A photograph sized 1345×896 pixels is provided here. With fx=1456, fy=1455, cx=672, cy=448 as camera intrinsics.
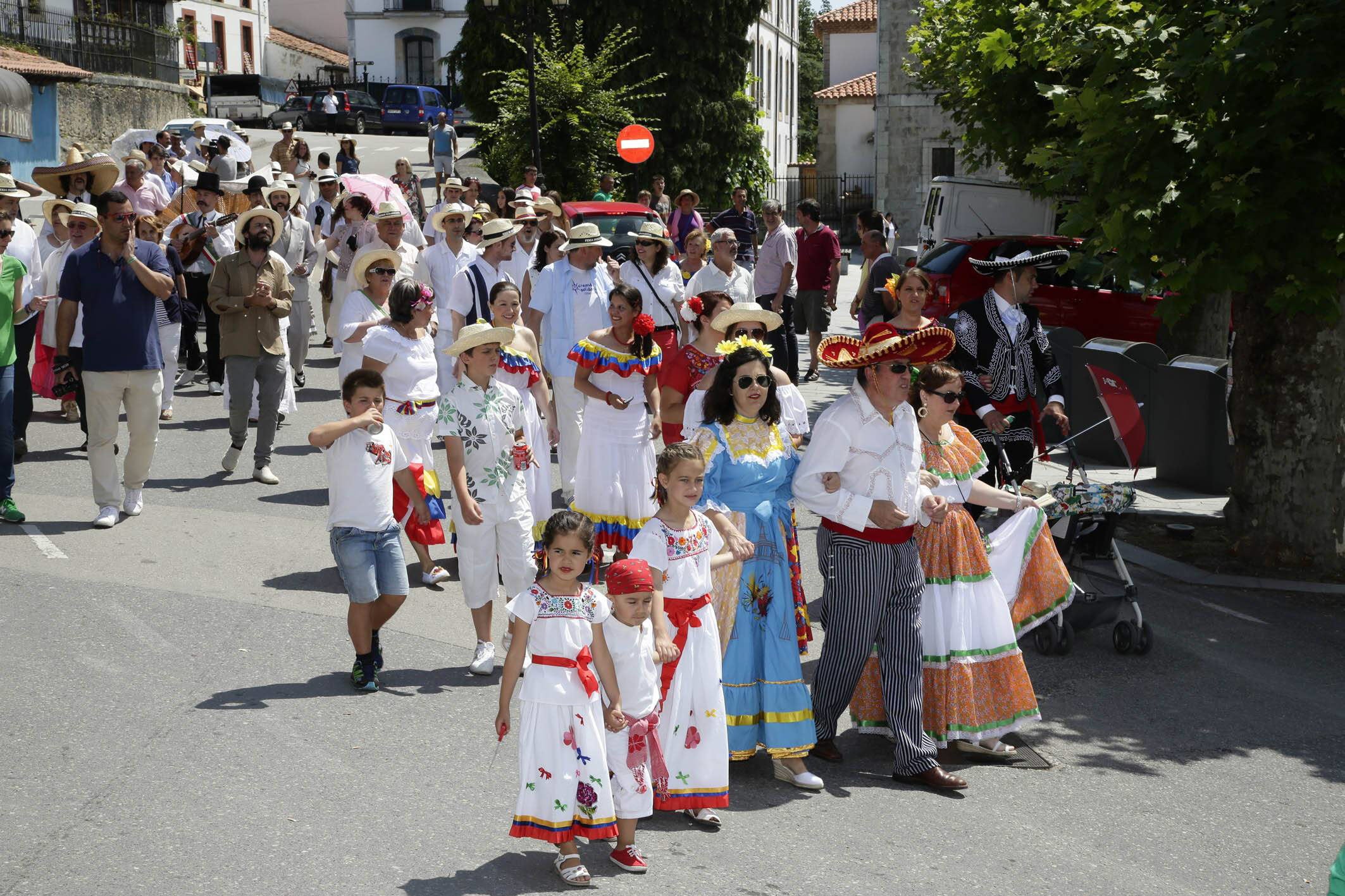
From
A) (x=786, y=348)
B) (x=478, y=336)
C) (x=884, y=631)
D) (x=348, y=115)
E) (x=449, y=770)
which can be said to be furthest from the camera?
(x=348, y=115)

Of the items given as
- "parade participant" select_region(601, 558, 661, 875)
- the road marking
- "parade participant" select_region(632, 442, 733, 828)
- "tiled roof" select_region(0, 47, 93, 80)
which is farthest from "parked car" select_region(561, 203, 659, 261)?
"tiled roof" select_region(0, 47, 93, 80)

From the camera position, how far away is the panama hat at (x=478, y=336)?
7.21 meters

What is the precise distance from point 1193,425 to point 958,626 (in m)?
6.77

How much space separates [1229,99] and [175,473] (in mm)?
8134

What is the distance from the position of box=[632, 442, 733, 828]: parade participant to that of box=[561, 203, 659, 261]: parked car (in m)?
16.3

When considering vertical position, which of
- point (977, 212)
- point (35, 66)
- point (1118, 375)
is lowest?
point (1118, 375)

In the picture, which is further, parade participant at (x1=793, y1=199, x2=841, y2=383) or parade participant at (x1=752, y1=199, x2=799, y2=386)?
parade participant at (x1=793, y1=199, x2=841, y2=383)

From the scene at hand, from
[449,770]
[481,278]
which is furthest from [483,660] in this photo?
[481,278]

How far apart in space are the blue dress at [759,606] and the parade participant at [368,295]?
4.11 metres

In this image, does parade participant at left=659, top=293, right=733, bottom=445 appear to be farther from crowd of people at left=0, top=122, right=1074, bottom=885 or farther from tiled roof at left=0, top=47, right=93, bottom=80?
tiled roof at left=0, top=47, right=93, bottom=80

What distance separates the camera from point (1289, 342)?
976 centimetres

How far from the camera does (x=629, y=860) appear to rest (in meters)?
5.21

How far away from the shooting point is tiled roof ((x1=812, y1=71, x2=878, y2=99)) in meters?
61.7

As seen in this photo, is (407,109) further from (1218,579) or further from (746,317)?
(746,317)
